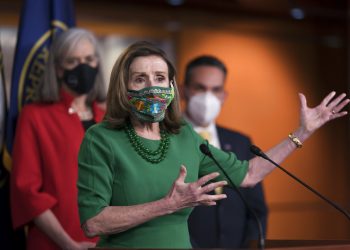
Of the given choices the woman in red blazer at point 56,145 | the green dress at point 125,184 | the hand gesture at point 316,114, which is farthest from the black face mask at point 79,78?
the hand gesture at point 316,114

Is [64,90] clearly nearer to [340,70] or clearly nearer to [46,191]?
[46,191]

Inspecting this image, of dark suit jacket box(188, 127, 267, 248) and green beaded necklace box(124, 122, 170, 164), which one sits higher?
green beaded necklace box(124, 122, 170, 164)

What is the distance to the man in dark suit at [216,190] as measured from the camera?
4207 millimetres

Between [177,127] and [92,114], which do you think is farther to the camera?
[92,114]

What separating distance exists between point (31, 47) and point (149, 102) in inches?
64.5

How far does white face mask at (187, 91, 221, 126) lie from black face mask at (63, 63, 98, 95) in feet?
2.28

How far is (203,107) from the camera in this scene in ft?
14.4

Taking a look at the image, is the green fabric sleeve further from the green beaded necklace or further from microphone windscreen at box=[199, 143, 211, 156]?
microphone windscreen at box=[199, 143, 211, 156]

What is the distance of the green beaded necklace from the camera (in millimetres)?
2816

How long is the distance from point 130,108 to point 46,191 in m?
1.13

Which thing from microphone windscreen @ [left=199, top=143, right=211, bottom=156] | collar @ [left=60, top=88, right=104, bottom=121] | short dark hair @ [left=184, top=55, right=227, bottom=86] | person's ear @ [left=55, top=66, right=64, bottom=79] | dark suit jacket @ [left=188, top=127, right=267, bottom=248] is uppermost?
short dark hair @ [left=184, top=55, right=227, bottom=86]

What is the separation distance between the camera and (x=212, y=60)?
15.0 feet

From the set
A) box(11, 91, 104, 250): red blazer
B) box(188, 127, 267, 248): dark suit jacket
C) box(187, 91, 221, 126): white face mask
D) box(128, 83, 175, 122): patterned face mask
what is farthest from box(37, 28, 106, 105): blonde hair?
box(128, 83, 175, 122): patterned face mask

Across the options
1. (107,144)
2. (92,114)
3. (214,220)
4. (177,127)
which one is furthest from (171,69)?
(214,220)
